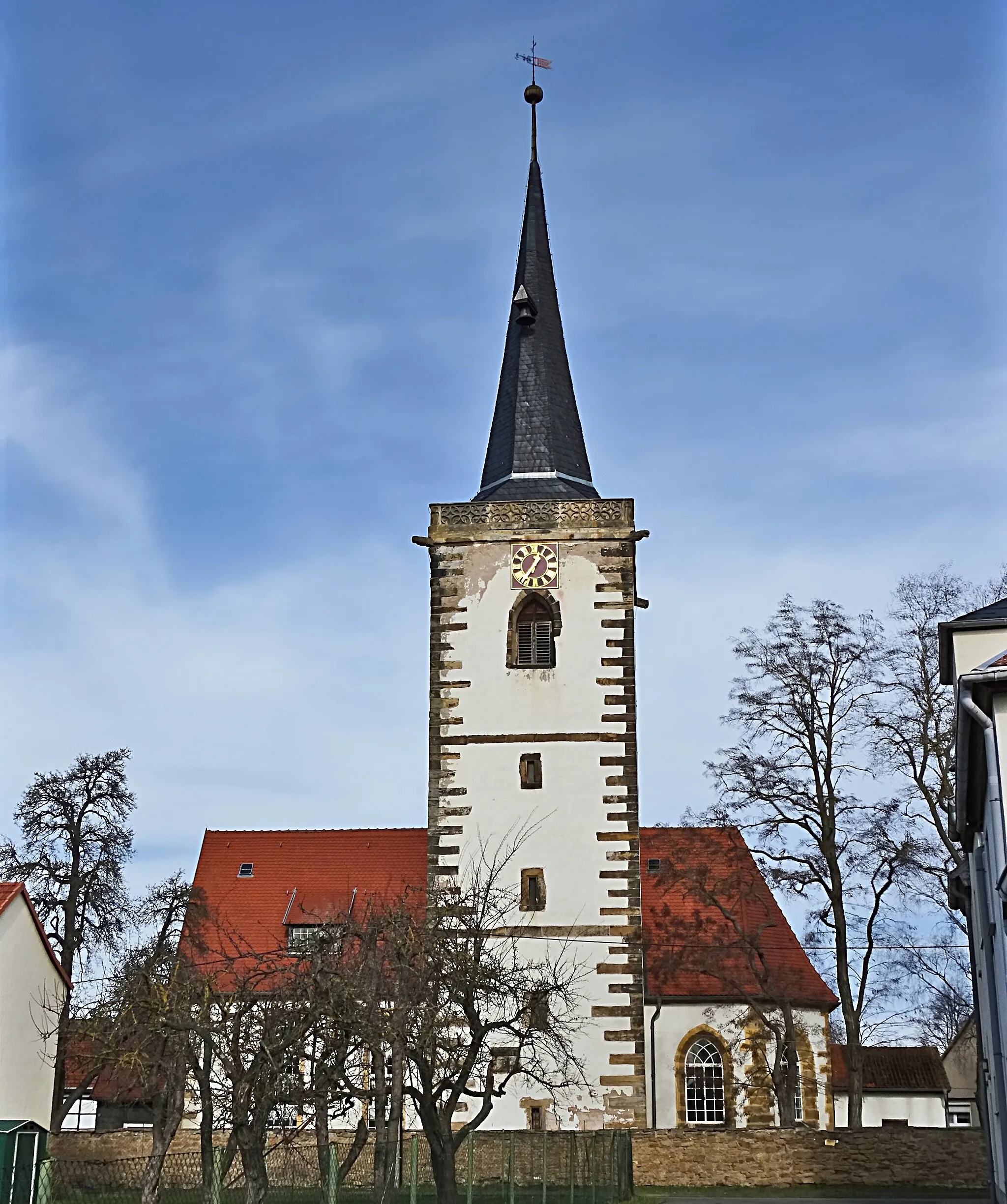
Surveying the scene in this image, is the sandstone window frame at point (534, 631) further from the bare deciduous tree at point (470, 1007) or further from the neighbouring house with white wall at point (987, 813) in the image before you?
the neighbouring house with white wall at point (987, 813)

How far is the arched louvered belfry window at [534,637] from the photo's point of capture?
3447 cm

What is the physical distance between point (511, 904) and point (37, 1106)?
12349mm

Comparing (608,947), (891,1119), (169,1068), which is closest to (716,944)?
(608,947)

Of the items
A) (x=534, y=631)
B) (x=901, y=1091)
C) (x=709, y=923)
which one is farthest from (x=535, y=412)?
(x=901, y=1091)

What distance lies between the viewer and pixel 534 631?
3478 centimetres

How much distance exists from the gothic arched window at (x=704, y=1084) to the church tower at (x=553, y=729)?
5.29 meters

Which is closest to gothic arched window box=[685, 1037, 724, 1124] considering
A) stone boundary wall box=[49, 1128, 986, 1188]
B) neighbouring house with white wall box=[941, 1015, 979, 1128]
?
stone boundary wall box=[49, 1128, 986, 1188]

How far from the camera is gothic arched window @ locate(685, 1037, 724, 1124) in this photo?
36.7 metres

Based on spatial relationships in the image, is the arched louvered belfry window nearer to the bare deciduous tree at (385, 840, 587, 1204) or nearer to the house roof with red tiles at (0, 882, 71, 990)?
A: the bare deciduous tree at (385, 840, 587, 1204)

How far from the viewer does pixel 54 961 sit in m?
24.0

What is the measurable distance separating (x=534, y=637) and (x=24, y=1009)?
50.5ft

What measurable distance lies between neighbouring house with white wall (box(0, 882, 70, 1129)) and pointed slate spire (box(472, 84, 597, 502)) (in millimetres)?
16580

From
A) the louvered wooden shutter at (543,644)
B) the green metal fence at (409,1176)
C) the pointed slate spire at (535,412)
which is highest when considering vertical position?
the pointed slate spire at (535,412)

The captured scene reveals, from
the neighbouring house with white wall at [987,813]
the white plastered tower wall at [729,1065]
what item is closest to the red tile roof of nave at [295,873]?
the white plastered tower wall at [729,1065]
